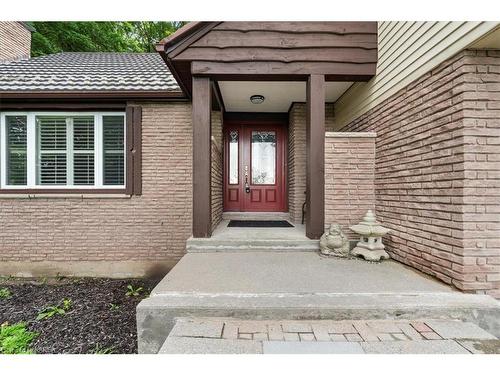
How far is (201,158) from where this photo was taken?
382 cm

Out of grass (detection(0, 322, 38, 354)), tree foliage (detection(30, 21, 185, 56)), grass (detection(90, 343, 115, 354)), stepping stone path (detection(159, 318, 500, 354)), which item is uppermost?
tree foliage (detection(30, 21, 185, 56))

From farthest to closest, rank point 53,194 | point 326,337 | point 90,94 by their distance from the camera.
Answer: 1. point 53,194
2. point 90,94
3. point 326,337

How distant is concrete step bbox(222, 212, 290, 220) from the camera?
6023mm

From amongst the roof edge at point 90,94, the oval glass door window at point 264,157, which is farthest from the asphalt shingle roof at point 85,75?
the oval glass door window at point 264,157

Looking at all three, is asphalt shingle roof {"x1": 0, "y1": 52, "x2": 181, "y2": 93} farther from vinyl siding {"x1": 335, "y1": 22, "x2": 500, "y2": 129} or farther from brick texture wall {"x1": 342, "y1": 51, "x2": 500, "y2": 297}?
brick texture wall {"x1": 342, "y1": 51, "x2": 500, "y2": 297}

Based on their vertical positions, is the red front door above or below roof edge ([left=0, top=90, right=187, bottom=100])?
below

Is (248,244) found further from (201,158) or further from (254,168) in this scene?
(254,168)

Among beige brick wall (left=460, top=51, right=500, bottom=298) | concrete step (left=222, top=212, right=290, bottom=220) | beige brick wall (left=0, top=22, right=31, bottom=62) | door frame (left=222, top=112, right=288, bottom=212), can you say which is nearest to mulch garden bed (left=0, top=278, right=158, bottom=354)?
concrete step (left=222, top=212, right=290, bottom=220)

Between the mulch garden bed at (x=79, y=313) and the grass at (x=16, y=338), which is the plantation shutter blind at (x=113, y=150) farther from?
the grass at (x=16, y=338)

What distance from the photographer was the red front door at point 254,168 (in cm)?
641

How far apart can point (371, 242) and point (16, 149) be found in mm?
6523

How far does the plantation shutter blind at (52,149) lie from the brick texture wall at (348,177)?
4.96 meters

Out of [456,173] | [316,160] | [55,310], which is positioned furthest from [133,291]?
[456,173]

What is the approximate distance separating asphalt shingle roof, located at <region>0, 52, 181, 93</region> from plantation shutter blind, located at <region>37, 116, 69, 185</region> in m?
0.63
